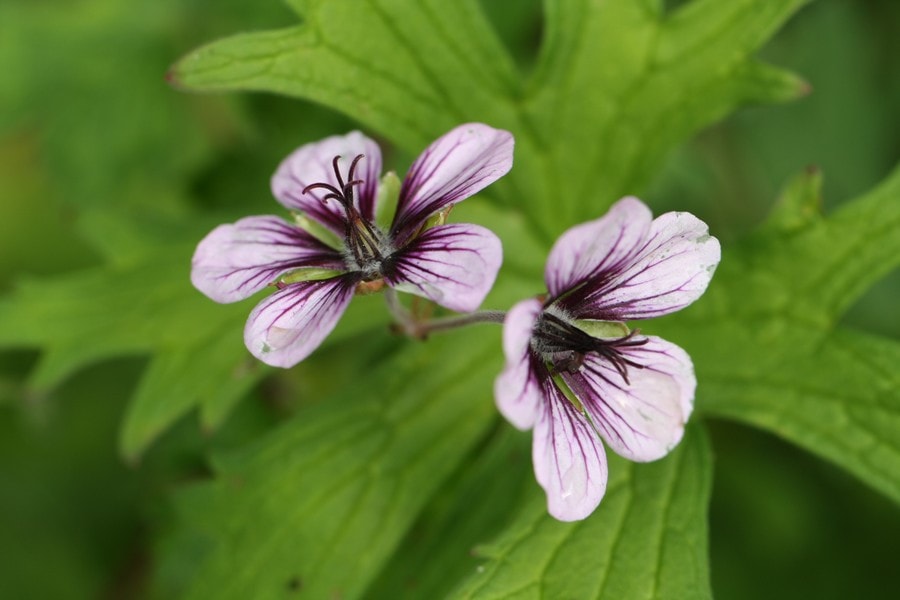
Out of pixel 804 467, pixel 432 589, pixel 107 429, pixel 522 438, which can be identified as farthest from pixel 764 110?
pixel 107 429

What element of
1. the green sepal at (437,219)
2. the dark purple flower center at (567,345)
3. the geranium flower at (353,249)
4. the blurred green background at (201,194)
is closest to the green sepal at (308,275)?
the geranium flower at (353,249)

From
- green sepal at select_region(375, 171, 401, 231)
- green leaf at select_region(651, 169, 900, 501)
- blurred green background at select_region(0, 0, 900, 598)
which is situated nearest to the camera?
green sepal at select_region(375, 171, 401, 231)

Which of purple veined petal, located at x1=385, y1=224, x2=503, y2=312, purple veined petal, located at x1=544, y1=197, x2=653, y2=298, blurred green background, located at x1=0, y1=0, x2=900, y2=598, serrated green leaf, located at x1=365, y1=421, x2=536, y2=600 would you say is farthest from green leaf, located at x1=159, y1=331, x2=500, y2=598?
blurred green background, located at x1=0, y1=0, x2=900, y2=598

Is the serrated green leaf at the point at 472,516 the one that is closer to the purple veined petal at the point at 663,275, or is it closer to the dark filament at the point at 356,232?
the purple veined petal at the point at 663,275

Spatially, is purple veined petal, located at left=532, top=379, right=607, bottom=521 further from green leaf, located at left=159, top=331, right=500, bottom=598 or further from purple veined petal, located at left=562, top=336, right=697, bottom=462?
green leaf, located at left=159, top=331, right=500, bottom=598

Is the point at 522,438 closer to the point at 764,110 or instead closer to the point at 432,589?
the point at 432,589

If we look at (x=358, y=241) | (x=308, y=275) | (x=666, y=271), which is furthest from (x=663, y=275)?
(x=308, y=275)
